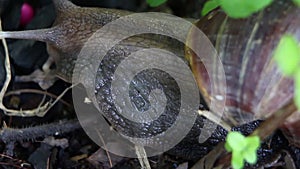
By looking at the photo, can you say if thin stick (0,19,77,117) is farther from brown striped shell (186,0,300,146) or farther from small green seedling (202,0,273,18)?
small green seedling (202,0,273,18)

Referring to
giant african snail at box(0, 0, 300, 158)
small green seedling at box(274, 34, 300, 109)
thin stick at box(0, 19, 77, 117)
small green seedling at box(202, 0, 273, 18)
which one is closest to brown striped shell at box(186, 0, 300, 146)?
giant african snail at box(0, 0, 300, 158)

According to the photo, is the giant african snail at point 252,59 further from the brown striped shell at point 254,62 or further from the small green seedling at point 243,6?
the small green seedling at point 243,6

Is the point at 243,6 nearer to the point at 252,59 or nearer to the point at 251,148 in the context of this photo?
the point at 252,59

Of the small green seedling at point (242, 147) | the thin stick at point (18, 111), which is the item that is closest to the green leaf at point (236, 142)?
the small green seedling at point (242, 147)

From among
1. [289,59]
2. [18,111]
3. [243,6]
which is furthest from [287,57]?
[18,111]

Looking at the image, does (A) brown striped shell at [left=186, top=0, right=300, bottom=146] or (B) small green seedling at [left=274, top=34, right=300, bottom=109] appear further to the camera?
(A) brown striped shell at [left=186, top=0, right=300, bottom=146]

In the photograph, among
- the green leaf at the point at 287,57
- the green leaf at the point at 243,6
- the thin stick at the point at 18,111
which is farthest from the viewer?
the thin stick at the point at 18,111
